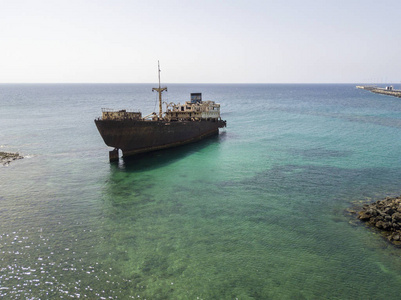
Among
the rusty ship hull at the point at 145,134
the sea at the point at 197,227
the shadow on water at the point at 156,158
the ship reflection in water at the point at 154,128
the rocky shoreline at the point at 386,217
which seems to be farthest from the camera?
the ship reflection in water at the point at 154,128

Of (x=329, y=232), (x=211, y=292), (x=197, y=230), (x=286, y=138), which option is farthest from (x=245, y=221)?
(x=286, y=138)

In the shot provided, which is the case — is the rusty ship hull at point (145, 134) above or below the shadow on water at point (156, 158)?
above

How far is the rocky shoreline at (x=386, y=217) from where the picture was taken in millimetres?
22506

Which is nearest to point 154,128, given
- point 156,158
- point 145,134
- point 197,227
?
point 145,134

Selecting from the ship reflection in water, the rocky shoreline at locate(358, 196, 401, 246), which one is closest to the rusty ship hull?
the ship reflection in water

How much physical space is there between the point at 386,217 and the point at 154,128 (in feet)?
119

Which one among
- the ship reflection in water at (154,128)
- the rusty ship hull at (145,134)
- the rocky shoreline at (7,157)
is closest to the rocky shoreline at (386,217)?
the rusty ship hull at (145,134)

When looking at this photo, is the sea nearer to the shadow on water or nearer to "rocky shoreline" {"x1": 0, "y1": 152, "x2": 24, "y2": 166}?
the shadow on water

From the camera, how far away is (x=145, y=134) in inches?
1929

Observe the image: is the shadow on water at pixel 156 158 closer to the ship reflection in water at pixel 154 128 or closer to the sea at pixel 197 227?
the sea at pixel 197 227

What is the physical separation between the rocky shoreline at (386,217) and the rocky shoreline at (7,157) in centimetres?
4625

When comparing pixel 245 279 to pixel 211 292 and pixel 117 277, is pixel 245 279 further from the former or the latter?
pixel 117 277

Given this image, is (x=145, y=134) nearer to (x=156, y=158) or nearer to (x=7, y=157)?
(x=156, y=158)

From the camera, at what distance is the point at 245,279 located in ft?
59.6
